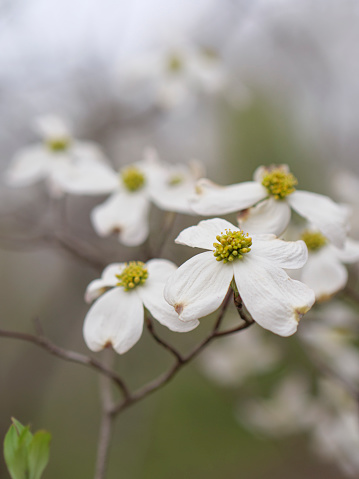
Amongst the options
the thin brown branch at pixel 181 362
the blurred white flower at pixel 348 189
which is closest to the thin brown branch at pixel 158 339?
the thin brown branch at pixel 181 362

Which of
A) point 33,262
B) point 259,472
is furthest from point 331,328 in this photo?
point 33,262

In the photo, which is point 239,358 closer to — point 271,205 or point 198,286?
point 271,205

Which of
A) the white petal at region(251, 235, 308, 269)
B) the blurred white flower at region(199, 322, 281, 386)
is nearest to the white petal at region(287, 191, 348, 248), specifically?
the white petal at region(251, 235, 308, 269)

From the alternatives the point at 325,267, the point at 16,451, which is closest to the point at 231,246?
the point at 325,267

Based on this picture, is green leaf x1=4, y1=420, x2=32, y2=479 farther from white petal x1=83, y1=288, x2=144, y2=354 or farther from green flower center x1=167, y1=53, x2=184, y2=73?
green flower center x1=167, y1=53, x2=184, y2=73

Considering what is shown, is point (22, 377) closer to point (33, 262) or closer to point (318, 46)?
point (33, 262)

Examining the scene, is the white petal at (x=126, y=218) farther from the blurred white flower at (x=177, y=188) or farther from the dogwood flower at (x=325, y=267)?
the dogwood flower at (x=325, y=267)
